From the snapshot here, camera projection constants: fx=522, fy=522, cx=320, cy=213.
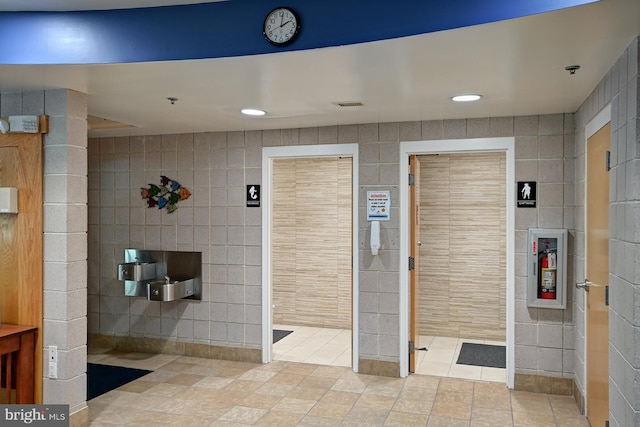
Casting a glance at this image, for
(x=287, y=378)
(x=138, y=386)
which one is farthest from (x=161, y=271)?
(x=287, y=378)

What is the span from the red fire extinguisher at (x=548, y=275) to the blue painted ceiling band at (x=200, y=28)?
2553mm

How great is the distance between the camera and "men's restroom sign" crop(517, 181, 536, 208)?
4227mm

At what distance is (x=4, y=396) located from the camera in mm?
3344

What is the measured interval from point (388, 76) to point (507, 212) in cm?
194

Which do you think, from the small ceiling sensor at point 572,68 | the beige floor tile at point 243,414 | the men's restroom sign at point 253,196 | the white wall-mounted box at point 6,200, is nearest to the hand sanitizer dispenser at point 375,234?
the men's restroom sign at point 253,196

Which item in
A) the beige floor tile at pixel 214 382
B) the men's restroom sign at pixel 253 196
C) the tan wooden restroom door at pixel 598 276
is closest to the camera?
the tan wooden restroom door at pixel 598 276

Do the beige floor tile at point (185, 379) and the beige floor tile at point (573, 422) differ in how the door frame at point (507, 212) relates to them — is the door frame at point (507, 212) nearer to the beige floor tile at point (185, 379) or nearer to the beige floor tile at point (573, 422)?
the beige floor tile at point (573, 422)

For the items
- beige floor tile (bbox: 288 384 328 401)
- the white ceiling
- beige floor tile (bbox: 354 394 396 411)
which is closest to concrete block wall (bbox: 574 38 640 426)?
the white ceiling

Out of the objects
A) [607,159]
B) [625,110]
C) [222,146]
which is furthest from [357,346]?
[625,110]

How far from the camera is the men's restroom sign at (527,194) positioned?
4.23 meters

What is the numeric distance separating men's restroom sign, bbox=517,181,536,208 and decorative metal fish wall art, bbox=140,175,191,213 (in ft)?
10.2

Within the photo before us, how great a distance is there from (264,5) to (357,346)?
3.13 m

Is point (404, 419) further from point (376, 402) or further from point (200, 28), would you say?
point (200, 28)

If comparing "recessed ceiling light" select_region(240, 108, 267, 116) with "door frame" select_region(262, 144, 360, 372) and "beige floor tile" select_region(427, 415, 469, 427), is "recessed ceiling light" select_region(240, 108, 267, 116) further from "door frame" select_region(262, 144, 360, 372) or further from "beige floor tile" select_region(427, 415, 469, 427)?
"beige floor tile" select_region(427, 415, 469, 427)
